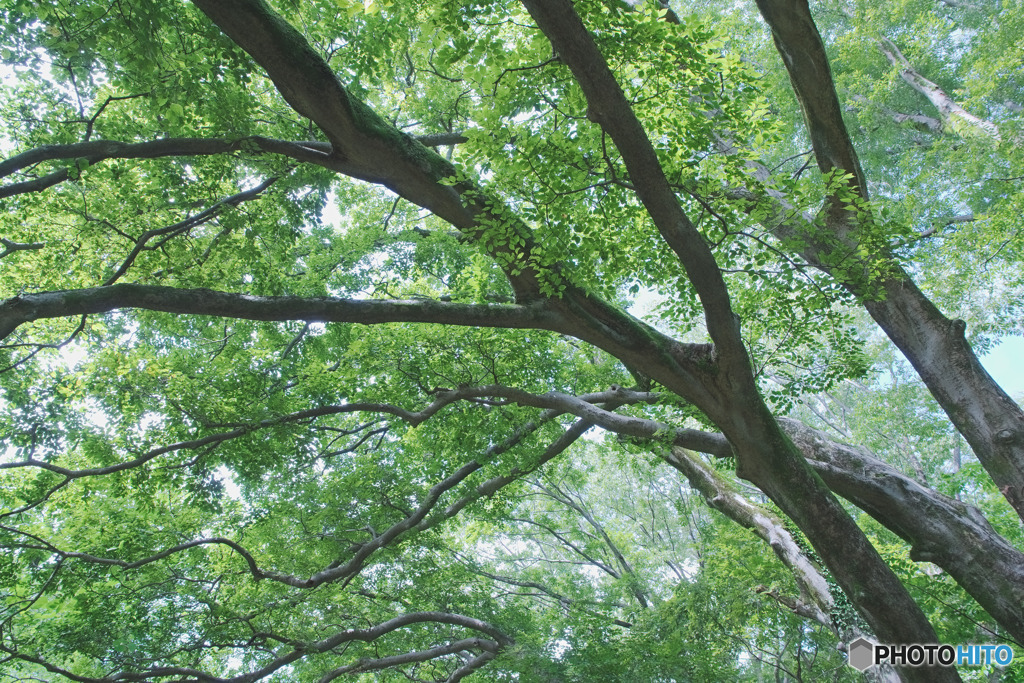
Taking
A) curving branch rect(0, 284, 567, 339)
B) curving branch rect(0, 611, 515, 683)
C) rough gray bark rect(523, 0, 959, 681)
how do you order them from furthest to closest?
curving branch rect(0, 611, 515, 683) < rough gray bark rect(523, 0, 959, 681) < curving branch rect(0, 284, 567, 339)

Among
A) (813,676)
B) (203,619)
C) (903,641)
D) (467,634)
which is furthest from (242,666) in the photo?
(903,641)

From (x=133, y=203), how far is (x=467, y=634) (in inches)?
293

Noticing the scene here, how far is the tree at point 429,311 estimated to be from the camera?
4113 mm

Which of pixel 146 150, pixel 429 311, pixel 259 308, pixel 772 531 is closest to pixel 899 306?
pixel 772 531

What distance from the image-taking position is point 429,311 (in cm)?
413

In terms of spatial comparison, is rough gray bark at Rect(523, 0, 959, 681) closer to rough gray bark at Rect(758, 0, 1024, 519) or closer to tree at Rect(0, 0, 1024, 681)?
tree at Rect(0, 0, 1024, 681)

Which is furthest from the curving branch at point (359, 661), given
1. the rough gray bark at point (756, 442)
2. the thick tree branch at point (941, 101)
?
the thick tree branch at point (941, 101)

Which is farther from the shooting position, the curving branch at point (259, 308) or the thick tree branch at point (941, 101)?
the thick tree branch at point (941, 101)

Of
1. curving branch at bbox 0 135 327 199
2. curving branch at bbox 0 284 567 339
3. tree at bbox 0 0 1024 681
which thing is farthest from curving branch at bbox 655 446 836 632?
curving branch at bbox 0 135 327 199

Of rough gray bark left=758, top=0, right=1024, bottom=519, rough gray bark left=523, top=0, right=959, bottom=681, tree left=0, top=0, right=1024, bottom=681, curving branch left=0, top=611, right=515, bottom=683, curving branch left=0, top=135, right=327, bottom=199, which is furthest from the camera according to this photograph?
curving branch left=0, top=611, right=515, bottom=683

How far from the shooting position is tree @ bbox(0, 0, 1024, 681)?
4113 millimetres

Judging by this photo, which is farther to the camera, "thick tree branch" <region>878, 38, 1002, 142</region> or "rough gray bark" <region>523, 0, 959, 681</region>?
"thick tree branch" <region>878, 38, 1002, 142</region>

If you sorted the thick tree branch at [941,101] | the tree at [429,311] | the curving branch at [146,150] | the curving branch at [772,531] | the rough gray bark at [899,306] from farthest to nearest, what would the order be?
the thick tree branch at [941,101]
the curving branch at [772,531]
the rough gray bark at [899,306]
the tree at [429,311]
the curving branch at [146,150]

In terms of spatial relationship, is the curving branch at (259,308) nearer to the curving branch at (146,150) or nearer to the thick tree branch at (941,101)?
the curving branch at (146,150)
